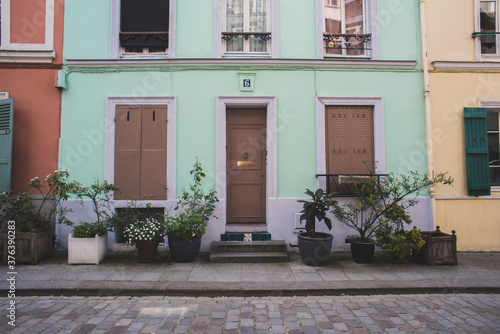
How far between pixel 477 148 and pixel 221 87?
574 centimetres

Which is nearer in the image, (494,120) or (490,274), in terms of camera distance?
(490,274)

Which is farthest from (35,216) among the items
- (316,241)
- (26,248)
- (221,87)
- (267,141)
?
(316,241)

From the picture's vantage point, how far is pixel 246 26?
6.98 metres

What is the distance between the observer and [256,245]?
614 cm

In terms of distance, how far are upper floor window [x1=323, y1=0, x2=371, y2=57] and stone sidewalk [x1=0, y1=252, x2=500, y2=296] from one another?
4609mm

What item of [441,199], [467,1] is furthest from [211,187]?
[467,1]

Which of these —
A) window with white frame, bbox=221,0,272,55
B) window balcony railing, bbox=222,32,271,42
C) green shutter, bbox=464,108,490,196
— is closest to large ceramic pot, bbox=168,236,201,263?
window with white frame, bbox=221,0,272,55

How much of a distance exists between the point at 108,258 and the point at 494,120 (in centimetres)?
890

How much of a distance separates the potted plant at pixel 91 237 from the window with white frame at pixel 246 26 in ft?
13.3

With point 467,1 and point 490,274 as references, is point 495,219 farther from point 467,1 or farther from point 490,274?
point 467,1

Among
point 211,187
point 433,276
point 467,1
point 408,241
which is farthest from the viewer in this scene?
point 467,1

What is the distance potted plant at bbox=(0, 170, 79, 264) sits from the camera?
5660 millimetres

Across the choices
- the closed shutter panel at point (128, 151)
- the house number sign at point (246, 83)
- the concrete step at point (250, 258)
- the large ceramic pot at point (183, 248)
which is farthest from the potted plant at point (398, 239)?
the closed shutter panel at point (128, 151)

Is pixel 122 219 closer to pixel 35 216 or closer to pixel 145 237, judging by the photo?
pixel 145 237
